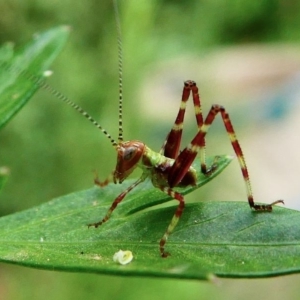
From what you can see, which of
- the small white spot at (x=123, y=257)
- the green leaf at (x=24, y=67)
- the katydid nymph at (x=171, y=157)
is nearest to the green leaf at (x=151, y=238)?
the small white spot at (x=123, y=257)

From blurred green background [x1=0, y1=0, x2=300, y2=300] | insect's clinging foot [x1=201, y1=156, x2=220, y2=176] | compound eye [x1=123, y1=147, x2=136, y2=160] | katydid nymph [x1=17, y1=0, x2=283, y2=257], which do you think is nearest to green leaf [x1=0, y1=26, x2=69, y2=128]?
katydid nymph [x1=17, y1=0, x2=283, y2=257]

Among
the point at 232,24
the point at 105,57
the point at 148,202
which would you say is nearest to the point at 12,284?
the point at 105,57

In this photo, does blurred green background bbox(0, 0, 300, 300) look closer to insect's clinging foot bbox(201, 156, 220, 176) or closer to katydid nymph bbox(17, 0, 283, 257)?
katydid nymph bbox(17, 0, 283, 257)

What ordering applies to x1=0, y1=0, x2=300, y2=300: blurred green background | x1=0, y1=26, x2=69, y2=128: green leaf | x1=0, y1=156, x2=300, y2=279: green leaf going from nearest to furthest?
x1=0, y1=156, x2=300, y2=279: green leaf → x1=0, y1=26, x2=69, y2=128: green leaf → x1=0, y1=0, x2=300, y2=300: blurred green background

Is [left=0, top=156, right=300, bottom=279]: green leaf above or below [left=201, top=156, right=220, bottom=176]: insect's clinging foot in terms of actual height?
below

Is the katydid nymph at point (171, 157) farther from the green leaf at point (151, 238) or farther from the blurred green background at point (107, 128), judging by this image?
the blurred green background at point (107, 128)

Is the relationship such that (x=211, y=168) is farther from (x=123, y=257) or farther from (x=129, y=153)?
(x=123, y=257)

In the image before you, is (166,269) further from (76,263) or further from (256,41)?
(256,41)

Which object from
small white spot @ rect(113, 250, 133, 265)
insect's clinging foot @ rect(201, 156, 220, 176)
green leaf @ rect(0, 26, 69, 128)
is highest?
green leaf @ rect(0, 26, 69, 128)
